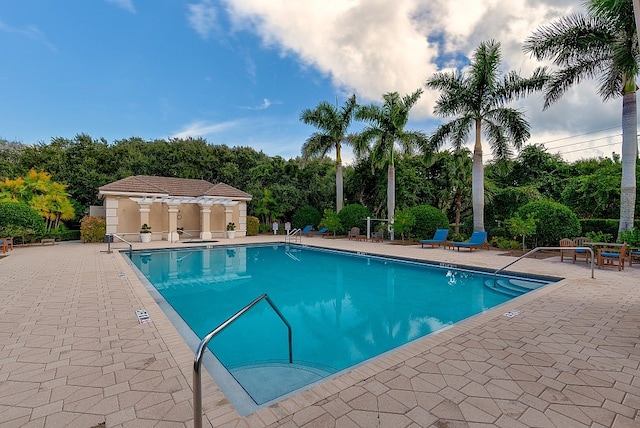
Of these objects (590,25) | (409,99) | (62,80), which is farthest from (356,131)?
(62,80)

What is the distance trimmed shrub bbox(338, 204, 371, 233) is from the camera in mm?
20891

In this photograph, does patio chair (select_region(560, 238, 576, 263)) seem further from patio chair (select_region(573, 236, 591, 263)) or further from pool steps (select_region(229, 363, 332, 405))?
pool steps (select_region(229, 363, 332, 405))

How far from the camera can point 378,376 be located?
9.82 ft

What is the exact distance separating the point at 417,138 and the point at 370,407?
17.5 m

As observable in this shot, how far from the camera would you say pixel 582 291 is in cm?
642

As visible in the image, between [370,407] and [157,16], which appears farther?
[157,16]

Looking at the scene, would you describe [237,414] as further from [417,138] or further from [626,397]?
[417,138]

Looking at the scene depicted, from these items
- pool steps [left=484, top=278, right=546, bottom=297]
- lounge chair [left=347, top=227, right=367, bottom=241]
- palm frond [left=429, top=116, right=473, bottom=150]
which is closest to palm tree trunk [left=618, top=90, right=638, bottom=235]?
palm frond [left=429, top=116, right=473, bottom=150]

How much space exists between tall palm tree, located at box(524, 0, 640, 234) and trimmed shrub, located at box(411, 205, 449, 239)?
23.3 ft

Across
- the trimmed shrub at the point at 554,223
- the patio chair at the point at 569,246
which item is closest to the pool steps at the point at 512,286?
the patio chair at the point at 569,246

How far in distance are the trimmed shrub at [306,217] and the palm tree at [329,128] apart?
11.0 feet

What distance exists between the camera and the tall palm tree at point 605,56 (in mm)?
9945

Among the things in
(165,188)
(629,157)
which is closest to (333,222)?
(165,188)

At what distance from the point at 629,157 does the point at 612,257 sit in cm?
449
